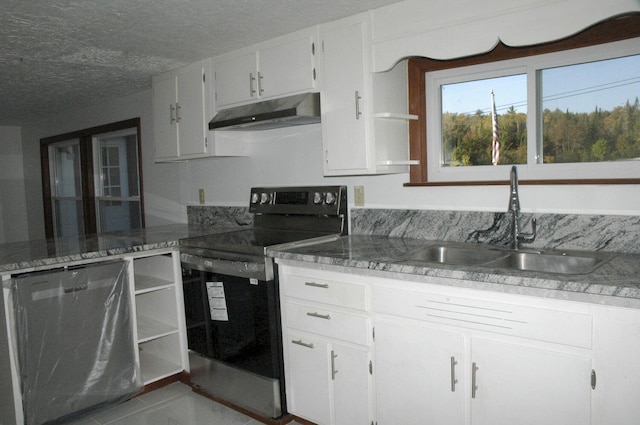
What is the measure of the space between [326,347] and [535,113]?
1.48 m

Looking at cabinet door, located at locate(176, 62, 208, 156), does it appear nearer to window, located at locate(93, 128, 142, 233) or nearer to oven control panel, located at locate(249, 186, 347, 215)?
oven control panel, located at locate(249, 186, 347, 215)

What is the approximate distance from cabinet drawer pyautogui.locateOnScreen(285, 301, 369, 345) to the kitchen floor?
22.8 inches

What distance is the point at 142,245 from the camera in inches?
109

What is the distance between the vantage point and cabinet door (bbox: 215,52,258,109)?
2928mm

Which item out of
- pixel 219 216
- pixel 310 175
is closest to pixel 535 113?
pixel 310 175

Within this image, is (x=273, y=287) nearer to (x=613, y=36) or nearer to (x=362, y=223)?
(x=362, y=223)

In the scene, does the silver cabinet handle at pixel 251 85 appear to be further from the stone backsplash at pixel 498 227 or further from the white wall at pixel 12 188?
the white wall at pixel 12 188

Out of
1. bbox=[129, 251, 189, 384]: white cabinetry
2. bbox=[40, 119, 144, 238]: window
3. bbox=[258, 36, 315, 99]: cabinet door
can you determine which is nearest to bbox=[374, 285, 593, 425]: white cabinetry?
bbox=[258, 36, 315, 99]: cabinet door

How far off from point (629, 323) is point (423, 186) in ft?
4.12

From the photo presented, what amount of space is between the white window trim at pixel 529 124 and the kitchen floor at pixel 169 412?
5.22 ft

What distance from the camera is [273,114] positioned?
263 cm

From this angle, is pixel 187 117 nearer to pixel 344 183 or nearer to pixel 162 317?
pixel 344 183

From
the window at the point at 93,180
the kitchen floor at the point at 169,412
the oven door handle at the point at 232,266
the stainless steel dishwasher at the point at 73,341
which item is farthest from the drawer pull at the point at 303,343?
the window at the point at 93,180

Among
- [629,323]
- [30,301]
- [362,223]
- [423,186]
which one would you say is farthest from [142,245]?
[629,323]
